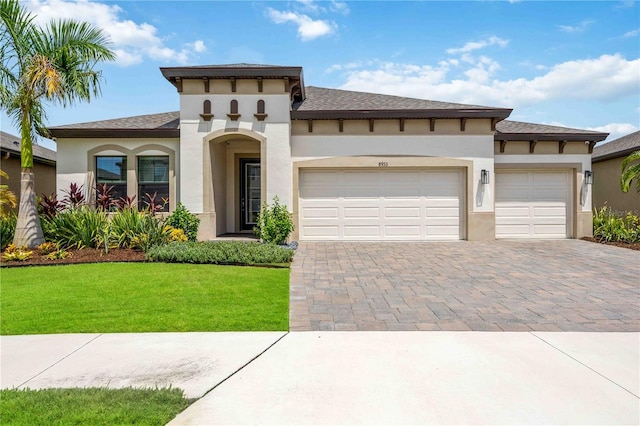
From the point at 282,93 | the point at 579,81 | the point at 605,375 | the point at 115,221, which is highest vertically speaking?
the point at 579,81

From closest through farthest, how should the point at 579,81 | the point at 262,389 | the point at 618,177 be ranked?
the point at 262,389, the point at 618,177, the point at 579,81

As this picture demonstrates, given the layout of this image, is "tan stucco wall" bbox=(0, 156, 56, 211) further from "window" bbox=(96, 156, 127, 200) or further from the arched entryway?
the arched entryway

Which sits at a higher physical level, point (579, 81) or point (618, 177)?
point (579, 81)

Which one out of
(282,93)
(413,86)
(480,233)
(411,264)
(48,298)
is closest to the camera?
(48,298)

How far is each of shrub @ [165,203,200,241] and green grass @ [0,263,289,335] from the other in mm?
3555

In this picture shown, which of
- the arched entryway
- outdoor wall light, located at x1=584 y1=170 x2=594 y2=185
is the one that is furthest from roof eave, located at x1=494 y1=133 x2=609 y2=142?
the arched entryway

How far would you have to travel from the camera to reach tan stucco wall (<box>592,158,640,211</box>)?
587 inches

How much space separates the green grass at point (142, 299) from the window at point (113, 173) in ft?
18.0

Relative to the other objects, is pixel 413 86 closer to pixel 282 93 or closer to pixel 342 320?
pixel 282 93

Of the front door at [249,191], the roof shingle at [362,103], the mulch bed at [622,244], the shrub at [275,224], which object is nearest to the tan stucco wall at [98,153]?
the front door at [249,191]

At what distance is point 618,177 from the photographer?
1584 cm

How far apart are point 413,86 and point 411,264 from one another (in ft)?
50.0

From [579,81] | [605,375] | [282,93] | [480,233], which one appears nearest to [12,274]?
[282,93]

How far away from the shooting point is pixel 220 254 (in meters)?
8.84
